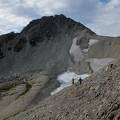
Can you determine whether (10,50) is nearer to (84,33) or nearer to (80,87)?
(84,33)

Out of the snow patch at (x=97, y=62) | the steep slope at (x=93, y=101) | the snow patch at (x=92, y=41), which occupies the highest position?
the snow patch at (x=92, y=41)

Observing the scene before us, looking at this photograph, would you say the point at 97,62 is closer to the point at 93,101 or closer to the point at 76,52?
the point at 76,52

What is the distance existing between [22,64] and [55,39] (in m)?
16.7

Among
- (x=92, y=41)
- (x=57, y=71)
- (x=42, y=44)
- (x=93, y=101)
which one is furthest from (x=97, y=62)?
(x=93, y=101)

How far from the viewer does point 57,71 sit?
375ft

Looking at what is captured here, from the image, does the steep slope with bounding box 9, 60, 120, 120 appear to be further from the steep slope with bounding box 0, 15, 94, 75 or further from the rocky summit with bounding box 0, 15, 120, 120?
the steep slope with bounding box 0, 15, 94, 75

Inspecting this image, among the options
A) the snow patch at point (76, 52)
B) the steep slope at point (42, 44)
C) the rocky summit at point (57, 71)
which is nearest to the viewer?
the rocky summit at point (57, 71)

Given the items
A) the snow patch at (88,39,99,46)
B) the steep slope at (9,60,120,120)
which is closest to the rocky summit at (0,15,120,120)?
the steep slope at (9,60,120,120)

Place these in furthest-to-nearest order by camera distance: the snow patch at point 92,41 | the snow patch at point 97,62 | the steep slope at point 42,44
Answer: the steep slope at point 42,44 → the snow patch at point 92,41 → the snow patch at point 97,62

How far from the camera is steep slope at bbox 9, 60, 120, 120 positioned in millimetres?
22406

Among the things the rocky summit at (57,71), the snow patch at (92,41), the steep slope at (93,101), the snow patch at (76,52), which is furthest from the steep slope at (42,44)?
the steep slope at (93,101)

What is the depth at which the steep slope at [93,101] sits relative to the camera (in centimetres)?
2241

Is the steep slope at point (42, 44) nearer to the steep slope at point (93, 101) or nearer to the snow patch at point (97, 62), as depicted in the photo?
the snow patch at point (97, 62)

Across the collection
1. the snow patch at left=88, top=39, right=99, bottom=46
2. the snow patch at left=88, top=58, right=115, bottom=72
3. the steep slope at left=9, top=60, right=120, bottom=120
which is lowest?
the snow patch at left=88, top=58, right=115, bottom=72
